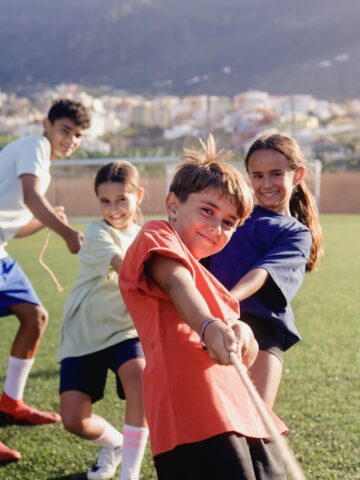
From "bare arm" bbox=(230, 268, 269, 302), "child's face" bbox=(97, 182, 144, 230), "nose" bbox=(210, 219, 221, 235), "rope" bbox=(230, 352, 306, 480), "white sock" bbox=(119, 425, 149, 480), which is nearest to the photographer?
"rope" bbox=(230, 352, 306, 480)

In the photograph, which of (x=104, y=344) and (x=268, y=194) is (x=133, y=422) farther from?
(x=268, y=194)

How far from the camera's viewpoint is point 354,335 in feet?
21.5

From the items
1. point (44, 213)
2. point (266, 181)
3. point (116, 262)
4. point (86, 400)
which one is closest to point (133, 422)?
point (86, 400)

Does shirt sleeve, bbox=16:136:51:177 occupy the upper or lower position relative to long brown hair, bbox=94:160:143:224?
upper

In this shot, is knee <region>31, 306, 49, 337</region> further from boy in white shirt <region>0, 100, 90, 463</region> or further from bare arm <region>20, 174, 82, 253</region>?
bare arm <region>20, 174, 82, 253</region>

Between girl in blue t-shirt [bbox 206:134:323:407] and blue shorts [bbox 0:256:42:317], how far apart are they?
74.0 inches

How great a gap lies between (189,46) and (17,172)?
118m

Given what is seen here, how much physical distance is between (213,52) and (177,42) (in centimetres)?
921

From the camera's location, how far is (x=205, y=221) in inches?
88.1

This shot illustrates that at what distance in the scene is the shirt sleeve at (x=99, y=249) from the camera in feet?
12.0

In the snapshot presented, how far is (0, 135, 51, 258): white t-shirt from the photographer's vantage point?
4465 mm

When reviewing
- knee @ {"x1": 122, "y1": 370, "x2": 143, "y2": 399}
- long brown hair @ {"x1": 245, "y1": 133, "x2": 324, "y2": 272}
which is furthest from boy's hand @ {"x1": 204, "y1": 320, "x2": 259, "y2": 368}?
knee @ {"x1": 122, "y1": 370, "x2": 143, "y2": 399}

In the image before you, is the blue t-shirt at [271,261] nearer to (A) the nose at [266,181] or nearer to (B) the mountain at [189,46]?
(A) the nose at [266,181]

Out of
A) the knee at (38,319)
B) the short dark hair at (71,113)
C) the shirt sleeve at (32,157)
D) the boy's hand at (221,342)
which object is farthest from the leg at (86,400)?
the boy's hand at (221,342)
